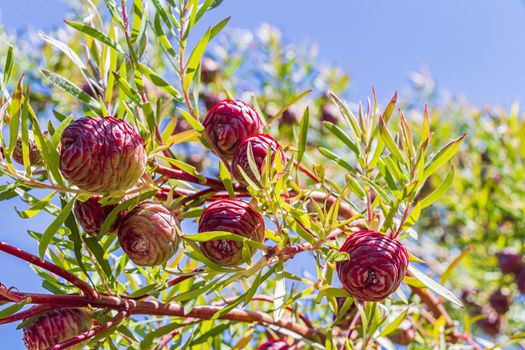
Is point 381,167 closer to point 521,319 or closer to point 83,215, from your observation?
point 83,215

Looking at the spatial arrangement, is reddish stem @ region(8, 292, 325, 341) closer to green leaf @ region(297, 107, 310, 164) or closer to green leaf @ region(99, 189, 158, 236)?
green leaf @ region(99, 189, 158, 236)

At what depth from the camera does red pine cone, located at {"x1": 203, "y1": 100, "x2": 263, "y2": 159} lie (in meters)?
0.83

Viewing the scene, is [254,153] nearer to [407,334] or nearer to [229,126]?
[229,126]

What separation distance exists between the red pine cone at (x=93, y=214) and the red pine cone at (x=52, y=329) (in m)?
0.10

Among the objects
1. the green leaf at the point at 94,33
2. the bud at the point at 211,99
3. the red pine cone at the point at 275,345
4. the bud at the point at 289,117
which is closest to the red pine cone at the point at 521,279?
the bud at the point at 289,117

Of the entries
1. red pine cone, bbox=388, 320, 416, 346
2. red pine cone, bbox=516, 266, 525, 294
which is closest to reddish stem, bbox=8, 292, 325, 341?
red pine cone, bbox=388, 320, 416, 346

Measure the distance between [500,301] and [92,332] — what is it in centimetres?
164

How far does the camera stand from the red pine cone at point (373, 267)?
2.33ft

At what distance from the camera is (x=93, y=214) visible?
31.9 inches

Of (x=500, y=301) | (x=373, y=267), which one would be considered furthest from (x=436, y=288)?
(x=500, y=301)

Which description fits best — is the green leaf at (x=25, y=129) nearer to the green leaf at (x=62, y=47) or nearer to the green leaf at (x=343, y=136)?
the green leaf at (x=62, y=47)

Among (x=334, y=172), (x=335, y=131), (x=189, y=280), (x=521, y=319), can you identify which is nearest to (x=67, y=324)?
(x=189, y=280)

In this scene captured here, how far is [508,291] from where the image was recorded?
2195mm

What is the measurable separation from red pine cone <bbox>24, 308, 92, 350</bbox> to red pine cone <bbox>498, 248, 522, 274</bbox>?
1.53 m
